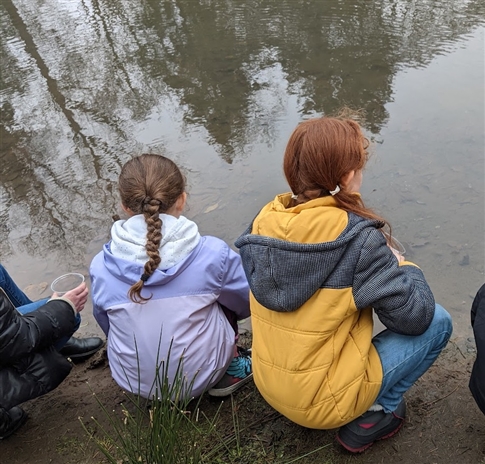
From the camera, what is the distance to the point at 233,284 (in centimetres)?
219

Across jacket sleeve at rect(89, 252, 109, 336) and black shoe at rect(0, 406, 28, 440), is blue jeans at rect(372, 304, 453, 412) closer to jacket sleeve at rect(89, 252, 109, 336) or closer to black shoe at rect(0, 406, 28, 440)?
jacket sleeve at rect(89, 252, 109, 336)

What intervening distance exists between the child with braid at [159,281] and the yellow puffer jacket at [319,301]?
0.32m

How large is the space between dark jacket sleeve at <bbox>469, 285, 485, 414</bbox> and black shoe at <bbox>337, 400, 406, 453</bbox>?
33cm

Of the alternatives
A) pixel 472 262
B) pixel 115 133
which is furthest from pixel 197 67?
pixel 472 262

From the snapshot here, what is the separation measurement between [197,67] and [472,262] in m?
4.75

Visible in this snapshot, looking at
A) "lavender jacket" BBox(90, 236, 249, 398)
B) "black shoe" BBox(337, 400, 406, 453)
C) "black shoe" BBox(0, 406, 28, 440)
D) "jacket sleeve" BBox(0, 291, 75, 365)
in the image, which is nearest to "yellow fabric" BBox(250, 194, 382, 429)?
"black shoe" BBox(337, 400, 406, 453)

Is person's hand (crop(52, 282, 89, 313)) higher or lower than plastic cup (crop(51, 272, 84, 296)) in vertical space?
higher

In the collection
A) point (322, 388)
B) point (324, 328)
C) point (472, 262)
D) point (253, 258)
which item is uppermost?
point (253, 258)

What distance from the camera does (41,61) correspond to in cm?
766

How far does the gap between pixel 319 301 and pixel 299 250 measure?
20cm

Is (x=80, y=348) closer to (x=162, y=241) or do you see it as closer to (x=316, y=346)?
(x=162, y=241)

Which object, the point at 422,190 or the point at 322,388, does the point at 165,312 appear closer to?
the point at 322,388

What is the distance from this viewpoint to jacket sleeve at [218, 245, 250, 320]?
215cm

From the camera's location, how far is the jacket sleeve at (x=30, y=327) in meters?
→ 1.93
